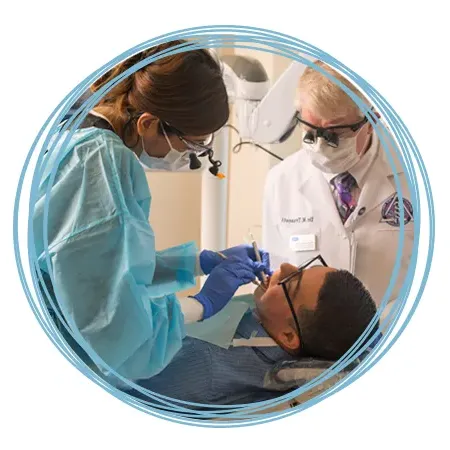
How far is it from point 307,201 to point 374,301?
0.98 ft

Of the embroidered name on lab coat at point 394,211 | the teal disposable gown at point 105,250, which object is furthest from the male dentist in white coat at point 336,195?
the teal disposable gown at point 105,250

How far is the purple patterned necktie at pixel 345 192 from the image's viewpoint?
1.51m

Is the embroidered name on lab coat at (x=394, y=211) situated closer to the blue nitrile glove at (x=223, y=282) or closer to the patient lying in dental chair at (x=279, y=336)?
the patient lying in dental chair at (x=279, y=336)

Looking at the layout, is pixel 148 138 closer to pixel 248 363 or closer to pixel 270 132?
pixel 270 132

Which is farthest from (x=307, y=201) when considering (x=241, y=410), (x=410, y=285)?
(x=241, y=410)

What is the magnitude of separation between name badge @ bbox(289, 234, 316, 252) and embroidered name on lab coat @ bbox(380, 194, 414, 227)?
19 centimetres

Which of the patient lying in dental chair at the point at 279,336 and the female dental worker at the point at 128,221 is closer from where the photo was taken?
the female dental worker at the point at 128,221

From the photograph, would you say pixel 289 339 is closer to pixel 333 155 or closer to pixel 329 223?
pixel 329 223

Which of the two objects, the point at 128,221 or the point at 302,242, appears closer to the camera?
the point at 128,221

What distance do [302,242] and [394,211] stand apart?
247 mm

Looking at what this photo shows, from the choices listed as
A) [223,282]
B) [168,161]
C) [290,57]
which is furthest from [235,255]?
[290,57]

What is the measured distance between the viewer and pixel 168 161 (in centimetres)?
146

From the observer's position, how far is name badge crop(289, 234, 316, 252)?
4.84 feet

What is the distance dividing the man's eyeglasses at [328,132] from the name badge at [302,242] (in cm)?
23
